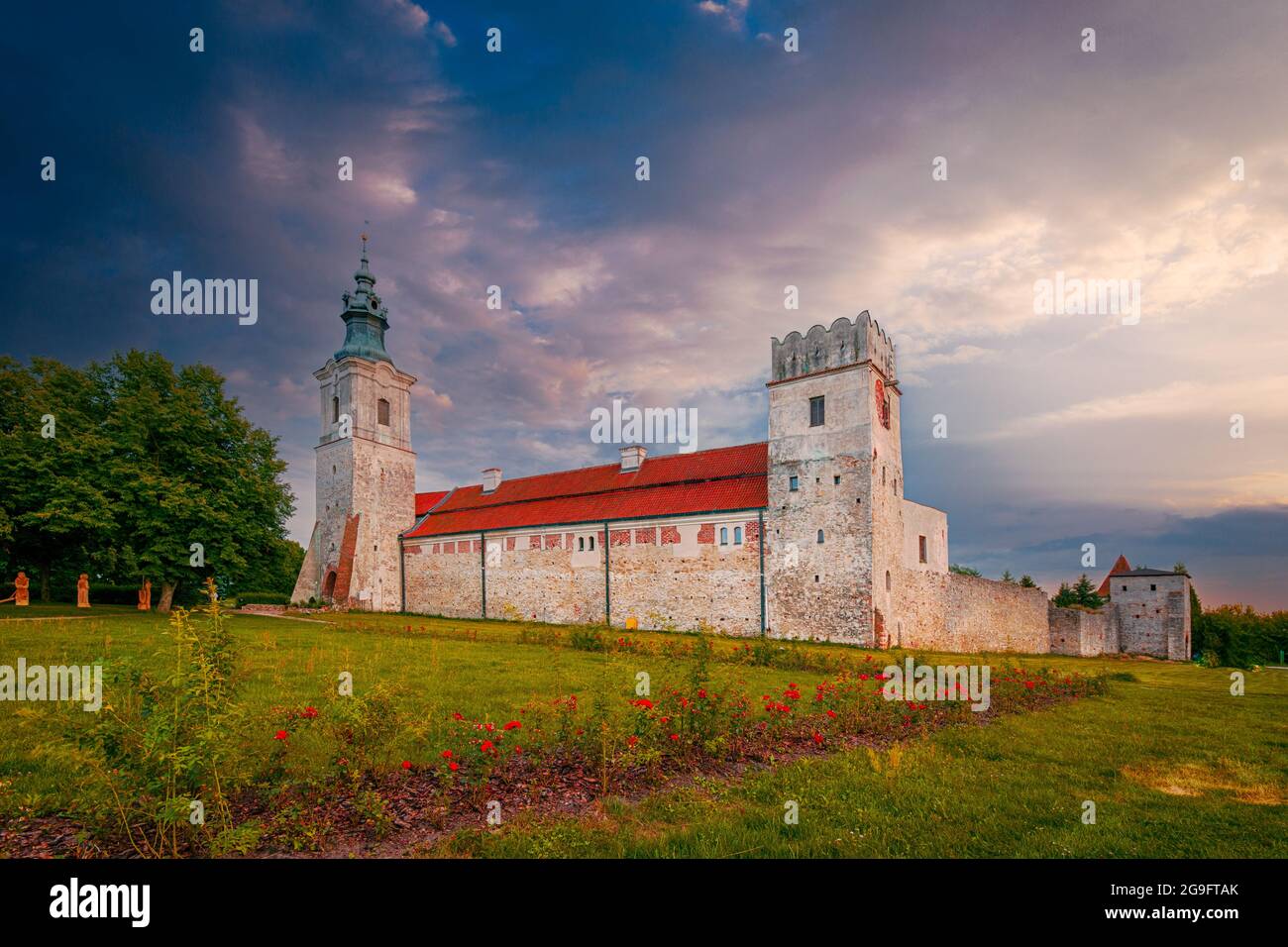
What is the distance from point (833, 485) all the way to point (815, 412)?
3532mm

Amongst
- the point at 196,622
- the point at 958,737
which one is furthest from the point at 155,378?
the point at 958,737

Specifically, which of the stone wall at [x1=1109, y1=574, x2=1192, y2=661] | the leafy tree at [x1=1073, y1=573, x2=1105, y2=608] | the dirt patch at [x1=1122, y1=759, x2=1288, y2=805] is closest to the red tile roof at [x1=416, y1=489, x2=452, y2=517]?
the dirt patch at [x1=1122, y1=759, x2=1288, y2=805]

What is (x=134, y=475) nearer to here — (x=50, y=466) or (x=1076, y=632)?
(x=50, y=466)

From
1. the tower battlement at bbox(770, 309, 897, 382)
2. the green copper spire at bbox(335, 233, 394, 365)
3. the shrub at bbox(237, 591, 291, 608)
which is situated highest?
the green copper spire at bbox(335, 233, 394, 365)

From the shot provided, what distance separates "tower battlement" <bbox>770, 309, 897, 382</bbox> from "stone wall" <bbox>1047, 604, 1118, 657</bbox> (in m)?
27.3

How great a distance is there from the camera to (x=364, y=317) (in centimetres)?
4409

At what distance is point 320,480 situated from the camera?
42812mm

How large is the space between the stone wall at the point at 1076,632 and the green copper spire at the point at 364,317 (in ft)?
172

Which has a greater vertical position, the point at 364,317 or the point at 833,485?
the point at 364,317

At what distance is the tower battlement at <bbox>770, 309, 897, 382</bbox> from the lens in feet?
85.1

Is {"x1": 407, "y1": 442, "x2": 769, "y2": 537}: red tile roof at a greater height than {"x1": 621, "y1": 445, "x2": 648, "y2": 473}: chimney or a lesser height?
lesser

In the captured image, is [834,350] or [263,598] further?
[263,598]

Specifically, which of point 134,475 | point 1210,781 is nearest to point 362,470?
point 134,475

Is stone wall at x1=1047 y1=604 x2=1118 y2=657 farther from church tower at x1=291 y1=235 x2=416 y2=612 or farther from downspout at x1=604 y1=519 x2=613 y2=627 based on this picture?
church tower at x1=291 y1=235 x2=416 y2=612
